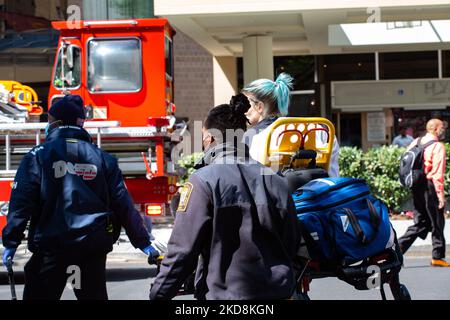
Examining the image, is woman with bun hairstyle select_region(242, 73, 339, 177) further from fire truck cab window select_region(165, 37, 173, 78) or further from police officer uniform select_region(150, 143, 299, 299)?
fire truck cab window select_region(165, 37, 173, 78)

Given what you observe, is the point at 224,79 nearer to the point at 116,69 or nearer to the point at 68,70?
the point at 116,69

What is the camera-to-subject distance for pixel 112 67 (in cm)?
1220

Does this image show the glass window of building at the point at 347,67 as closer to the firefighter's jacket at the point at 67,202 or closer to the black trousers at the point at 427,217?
the black trousers at the point at 427,217

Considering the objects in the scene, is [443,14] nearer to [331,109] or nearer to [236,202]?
[331,109]

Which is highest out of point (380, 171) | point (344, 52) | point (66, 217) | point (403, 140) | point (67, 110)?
point (344, 52)

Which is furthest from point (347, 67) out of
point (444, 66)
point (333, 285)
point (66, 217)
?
point (66, 217)

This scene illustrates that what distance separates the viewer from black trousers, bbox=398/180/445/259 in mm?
11055

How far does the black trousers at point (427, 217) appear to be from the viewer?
36.3 feet

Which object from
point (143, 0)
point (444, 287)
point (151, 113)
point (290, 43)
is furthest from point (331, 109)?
point (444, 287)

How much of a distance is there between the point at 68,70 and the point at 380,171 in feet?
26.1

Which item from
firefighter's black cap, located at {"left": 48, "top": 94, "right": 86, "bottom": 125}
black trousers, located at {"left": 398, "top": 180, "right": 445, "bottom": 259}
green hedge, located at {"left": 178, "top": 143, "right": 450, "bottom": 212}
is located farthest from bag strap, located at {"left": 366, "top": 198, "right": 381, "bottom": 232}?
green hedge, located at {"left": 178, "top": 143, "right": 450, "bottom": 212}

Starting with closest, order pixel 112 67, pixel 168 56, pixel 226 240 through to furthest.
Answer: pixel 226 240 < pixel 112 67 < pixel 168 56

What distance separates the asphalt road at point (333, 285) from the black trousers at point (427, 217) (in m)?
0.42

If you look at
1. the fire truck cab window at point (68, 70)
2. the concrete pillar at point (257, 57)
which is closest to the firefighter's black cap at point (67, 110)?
the fire truck cab window at point (68, 70)
